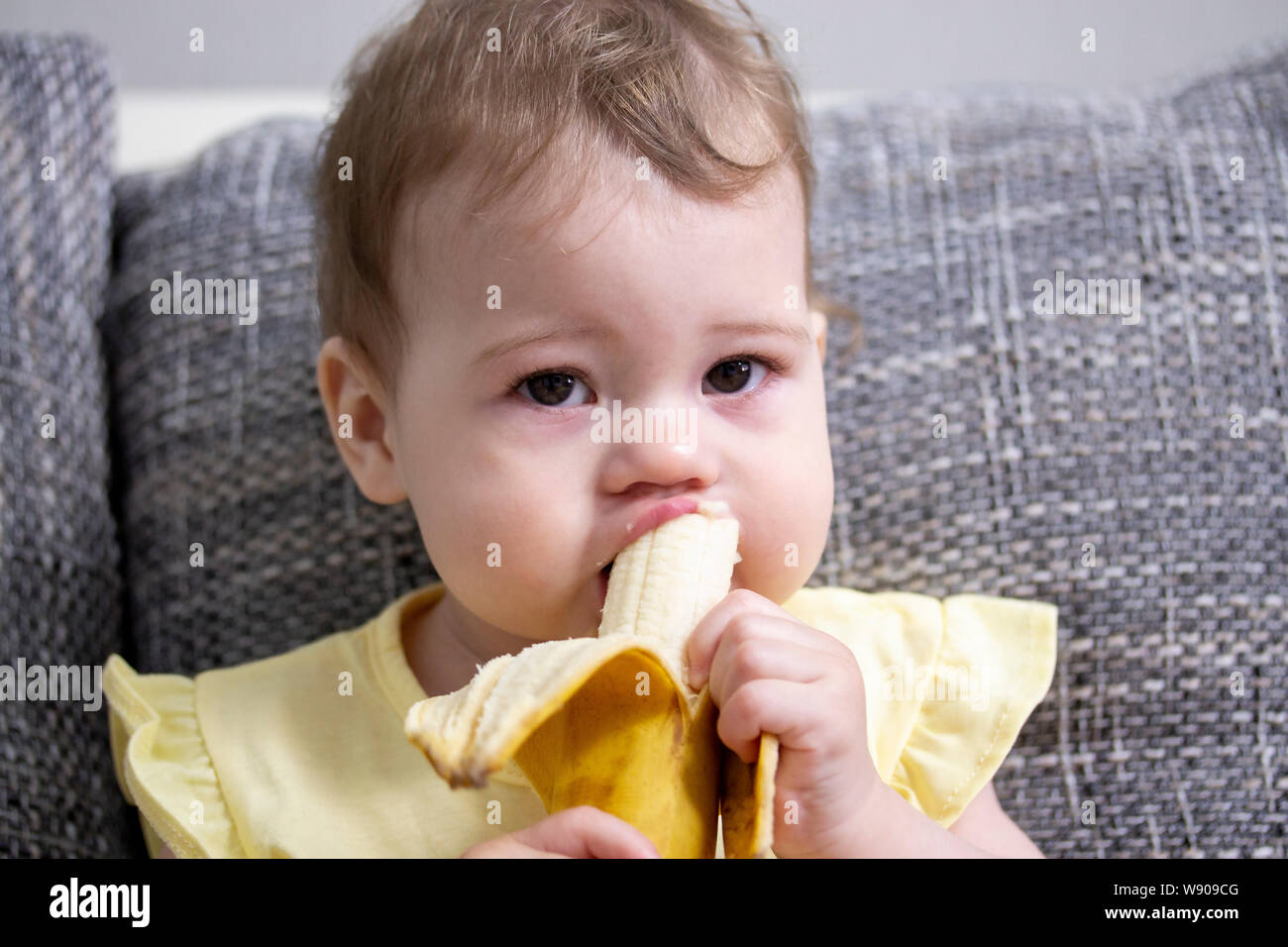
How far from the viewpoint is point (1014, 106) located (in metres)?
1.23

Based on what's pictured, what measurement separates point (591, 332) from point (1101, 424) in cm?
56

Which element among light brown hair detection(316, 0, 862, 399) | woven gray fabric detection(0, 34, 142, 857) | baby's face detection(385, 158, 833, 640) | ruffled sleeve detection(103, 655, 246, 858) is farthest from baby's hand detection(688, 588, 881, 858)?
woven gray fabric detection(0, 34, 142, 857)

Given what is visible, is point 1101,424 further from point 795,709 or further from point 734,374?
point 795,709

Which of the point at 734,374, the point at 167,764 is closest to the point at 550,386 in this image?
the point at 734,374

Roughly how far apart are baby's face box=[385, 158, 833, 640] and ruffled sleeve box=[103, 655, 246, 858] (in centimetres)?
29

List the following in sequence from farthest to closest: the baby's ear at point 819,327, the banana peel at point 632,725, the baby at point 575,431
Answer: the baby's ear at point 819,327 < the baby at point 575,431 < the banana peel at point 632,725

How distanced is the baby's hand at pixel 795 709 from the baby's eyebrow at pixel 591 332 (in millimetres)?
210

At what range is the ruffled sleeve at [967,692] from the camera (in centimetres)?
95

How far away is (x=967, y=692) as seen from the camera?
991 mm

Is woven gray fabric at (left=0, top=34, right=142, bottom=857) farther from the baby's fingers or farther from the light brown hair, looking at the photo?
the baby's fingers

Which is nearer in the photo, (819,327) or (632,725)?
(632,725)

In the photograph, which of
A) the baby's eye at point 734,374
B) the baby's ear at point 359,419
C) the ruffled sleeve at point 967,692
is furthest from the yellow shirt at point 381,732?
the baby's eye at point 734,374

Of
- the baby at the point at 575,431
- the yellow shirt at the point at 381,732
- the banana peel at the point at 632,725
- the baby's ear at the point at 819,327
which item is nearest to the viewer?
the banana peel at the point at 632,725

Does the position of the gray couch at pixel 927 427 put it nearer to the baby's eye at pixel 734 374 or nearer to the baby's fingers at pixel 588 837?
the baby's eye at pixel 734 374
